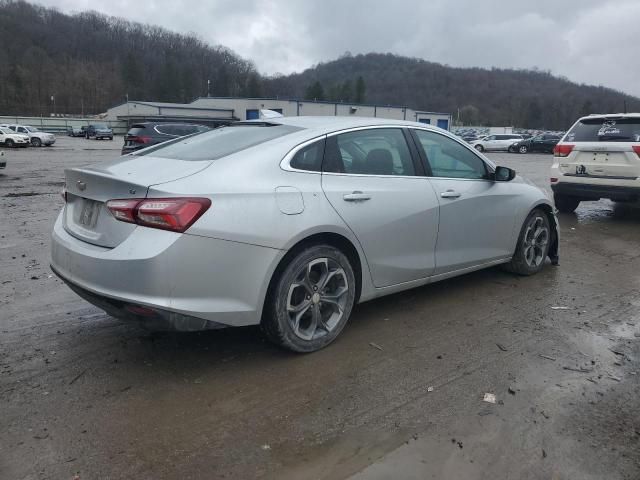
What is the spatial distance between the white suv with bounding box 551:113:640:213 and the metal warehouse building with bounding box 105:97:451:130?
54.8m

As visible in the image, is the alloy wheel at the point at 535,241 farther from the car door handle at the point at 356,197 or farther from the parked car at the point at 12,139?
the parked car at the point at 12,139

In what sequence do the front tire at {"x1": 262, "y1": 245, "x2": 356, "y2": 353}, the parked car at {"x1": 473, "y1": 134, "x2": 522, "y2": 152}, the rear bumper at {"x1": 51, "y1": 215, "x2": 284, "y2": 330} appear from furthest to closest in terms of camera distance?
1. the parked car at {"x1": 473, "y1": 134, "x2": 522, "y2": 152}
2. the front tire at {"x1": 262, "y1": 245, "x2": 356, "y2": 353}
3. the rear bumper at {"x1": 51, "y1": 215, "x2": 284, "y2": 330}

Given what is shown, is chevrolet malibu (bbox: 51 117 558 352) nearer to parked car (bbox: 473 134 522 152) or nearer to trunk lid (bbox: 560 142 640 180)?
trunk lid (bbox: 560 142 640 180)

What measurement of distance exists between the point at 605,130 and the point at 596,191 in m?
1.00

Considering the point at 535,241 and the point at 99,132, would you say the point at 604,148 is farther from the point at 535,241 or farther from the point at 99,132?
the point at 99,132

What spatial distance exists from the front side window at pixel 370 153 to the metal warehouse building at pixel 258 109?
5950 cm

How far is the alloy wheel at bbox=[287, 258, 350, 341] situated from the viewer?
3426mm

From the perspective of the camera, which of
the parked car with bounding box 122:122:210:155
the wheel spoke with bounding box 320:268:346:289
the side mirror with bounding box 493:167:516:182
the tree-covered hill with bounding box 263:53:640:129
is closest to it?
the wheel spoke with bounding box 320:268:346:289

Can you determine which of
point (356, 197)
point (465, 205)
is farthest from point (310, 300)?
point (465, 205)

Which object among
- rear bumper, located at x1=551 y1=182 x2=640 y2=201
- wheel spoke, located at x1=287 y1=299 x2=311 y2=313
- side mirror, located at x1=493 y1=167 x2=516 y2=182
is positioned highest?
side mirror, located at x1=493 y1=167 x2=516 y2=182

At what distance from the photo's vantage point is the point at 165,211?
2.90 m

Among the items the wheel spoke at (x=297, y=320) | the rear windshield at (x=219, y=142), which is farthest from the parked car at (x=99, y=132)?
the wheel spoke at (x=297, y=320)

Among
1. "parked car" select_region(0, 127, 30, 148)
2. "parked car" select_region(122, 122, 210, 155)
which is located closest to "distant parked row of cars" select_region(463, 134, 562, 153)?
"parked car" select_region(122, 122, 210, 155)

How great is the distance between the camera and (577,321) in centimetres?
430
